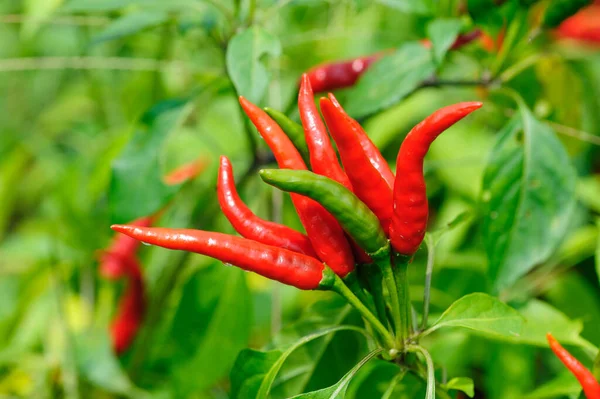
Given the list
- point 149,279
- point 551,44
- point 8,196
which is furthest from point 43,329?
point 551,44

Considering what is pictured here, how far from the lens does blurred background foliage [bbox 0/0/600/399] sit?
99 cm

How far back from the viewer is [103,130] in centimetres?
185

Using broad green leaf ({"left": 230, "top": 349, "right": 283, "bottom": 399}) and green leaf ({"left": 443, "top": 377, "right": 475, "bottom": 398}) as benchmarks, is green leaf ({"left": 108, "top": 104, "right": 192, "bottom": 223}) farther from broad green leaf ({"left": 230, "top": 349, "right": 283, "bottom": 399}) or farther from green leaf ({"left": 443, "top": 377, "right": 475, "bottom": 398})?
green leaf ({"left": 443, "top": 377, "right": 475, "bottom": 398})

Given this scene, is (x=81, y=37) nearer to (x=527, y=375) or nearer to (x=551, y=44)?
(x=551, y=44)

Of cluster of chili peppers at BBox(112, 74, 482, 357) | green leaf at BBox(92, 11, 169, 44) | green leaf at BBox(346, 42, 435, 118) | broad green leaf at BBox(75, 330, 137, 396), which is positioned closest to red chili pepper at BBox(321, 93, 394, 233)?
cluster of chili peppers at BBox(112, 74, 482, 357)

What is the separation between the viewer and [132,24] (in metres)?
1.02

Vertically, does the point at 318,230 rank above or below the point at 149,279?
above

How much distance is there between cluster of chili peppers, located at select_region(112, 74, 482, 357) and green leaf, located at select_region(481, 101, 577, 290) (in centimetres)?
25

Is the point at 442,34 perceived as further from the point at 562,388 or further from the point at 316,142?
the point at 562,388

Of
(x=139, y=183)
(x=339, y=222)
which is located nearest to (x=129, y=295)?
(x=139, y=183)

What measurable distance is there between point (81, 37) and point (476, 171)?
1.19 metres

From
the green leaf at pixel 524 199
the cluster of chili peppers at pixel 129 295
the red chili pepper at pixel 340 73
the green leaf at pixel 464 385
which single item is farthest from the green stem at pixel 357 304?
the cluster of chili peppers at pixel 129 295

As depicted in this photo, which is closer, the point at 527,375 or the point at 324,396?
the point at 324,396

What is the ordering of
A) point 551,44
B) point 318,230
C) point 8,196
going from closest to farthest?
point 318,230, point 551,44, point 8,196
